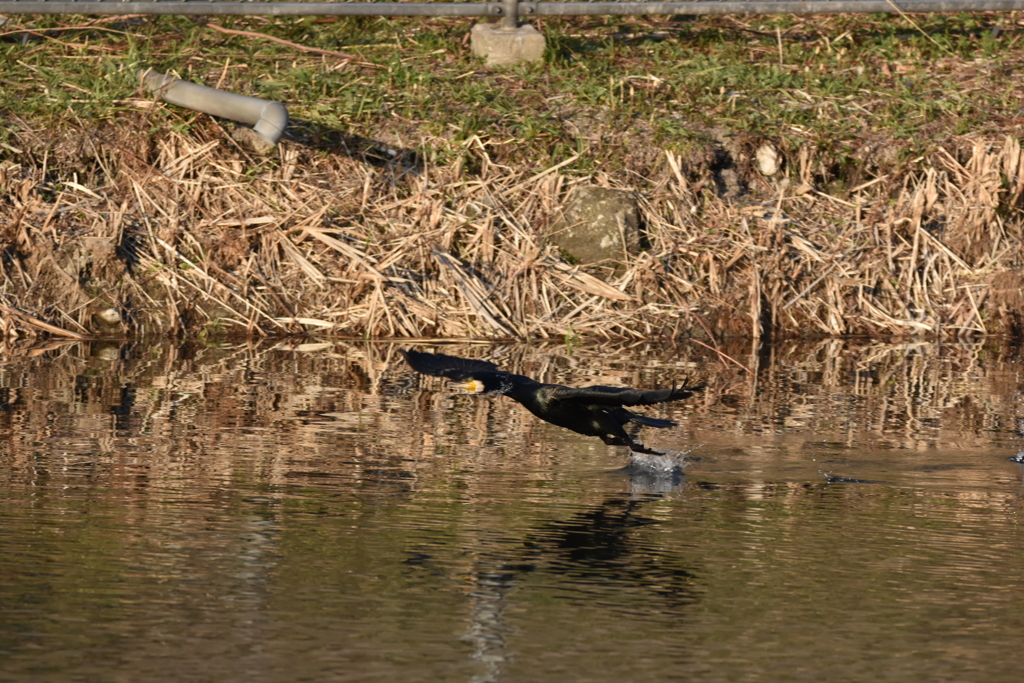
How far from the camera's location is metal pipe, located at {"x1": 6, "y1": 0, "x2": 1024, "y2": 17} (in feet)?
40.8

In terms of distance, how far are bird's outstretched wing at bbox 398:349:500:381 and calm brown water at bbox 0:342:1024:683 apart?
1.29 feet

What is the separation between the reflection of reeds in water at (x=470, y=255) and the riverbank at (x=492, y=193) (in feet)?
0.07

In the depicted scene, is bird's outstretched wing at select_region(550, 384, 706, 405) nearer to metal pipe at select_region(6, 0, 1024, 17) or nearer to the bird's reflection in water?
the bird's reflection in water

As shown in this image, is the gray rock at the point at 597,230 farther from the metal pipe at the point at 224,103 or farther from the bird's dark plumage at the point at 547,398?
the bird's dark plumage at the point at 547,398

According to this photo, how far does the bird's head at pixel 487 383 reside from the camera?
22.7 ft

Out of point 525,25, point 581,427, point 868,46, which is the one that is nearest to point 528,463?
point 581,427

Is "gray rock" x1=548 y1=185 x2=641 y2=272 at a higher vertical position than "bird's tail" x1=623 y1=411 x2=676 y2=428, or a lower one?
higher

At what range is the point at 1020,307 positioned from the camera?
12.1 m

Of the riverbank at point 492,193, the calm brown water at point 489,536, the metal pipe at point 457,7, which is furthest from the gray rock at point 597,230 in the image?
the calm brown water at point 489,536

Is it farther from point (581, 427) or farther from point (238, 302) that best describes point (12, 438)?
point (238, 302)

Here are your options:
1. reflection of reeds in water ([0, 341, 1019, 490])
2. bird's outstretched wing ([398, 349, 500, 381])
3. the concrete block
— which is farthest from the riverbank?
bird's outstretched wing ([398, 349, 500, 381])

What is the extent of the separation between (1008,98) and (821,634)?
10146 millimetres

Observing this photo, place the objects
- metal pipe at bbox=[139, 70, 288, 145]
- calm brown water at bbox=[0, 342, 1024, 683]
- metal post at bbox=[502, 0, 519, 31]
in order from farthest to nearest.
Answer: metal post at bbox=[502, 0, 519, 31] → metal pipe at bbox=[139, 70, 288, 145] → calm brown water at bbox=[0, 342, 1024, 683]

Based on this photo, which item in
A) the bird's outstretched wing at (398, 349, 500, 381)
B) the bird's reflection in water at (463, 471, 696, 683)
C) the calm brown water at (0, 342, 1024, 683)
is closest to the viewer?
the calm brown water at (0, 342, 1024, 683)
